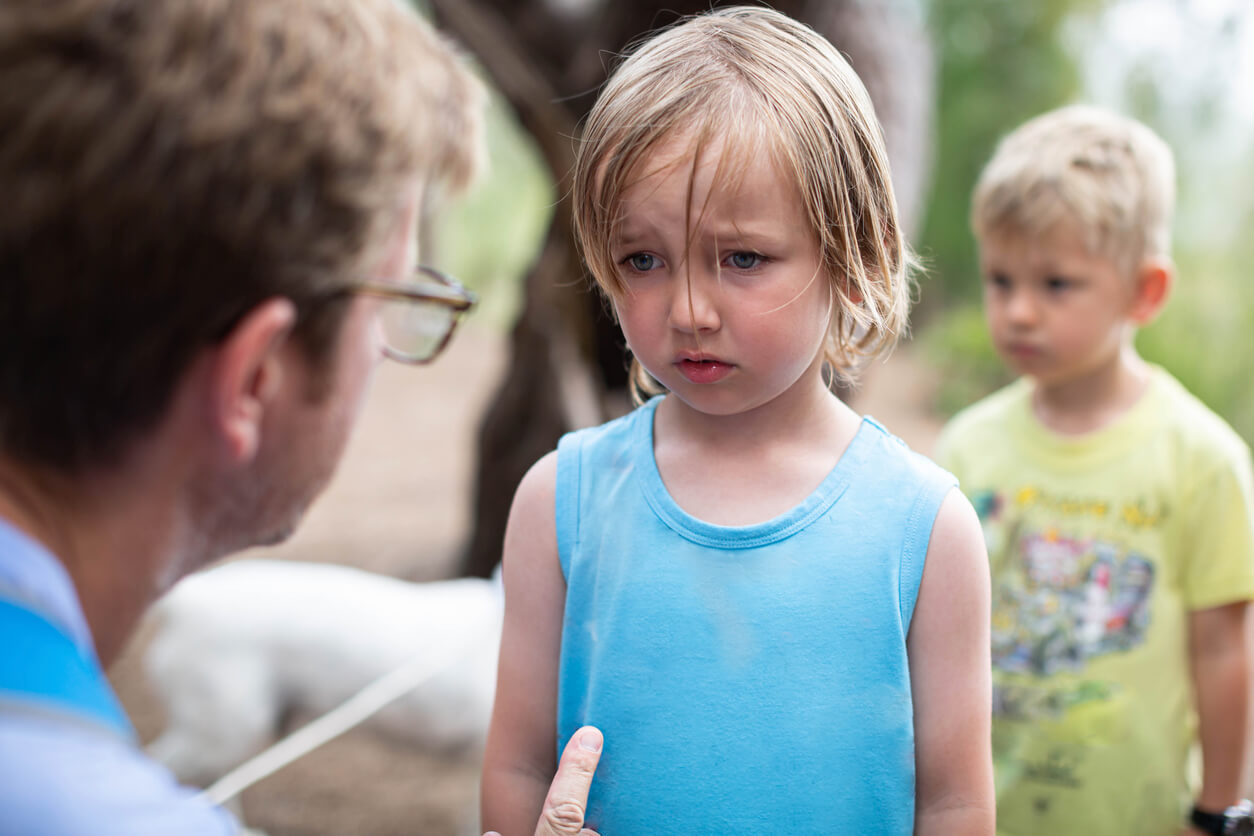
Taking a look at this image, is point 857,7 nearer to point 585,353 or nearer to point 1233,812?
point 585,353

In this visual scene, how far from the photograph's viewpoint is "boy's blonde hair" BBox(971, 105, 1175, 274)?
83.3 inches

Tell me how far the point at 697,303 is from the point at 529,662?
0.49 m

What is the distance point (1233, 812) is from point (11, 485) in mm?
2024

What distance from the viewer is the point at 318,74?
97 cm

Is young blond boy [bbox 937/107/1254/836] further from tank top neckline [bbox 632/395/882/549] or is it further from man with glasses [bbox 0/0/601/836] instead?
man with glasses [bbox 0/0/601/836]

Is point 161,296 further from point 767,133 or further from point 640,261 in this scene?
point 767,133

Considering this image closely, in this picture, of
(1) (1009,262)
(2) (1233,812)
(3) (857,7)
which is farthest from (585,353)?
(2) (1233,812)

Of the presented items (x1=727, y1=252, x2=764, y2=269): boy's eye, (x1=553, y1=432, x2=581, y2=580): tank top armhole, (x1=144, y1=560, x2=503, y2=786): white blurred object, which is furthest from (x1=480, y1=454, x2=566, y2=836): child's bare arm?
(x1=144, y1=560, x2=503, y2=786): white blurred object

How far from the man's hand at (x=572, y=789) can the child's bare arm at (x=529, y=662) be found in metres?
0.11

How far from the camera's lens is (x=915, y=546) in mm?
1190

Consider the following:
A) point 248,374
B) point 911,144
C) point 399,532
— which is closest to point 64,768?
point 248,374

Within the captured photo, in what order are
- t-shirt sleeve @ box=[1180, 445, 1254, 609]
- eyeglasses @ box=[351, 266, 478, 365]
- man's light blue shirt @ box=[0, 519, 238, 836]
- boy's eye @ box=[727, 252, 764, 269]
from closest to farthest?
1. man's light blue shirt @ box=[0, 519, 238, 836]
2. eyeglasses @ box=[351, 266, 478, 365]
3. boy's eye @ box=[727, 252, 764, 269]
4. t-shirt sleeve @ box=[1180, 445, 1254, 609]

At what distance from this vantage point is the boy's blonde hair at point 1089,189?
6.94 ft

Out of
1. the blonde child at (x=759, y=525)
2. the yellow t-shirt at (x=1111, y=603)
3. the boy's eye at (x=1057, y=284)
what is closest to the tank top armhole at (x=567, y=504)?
the blonde child at (x=759, y=525)
